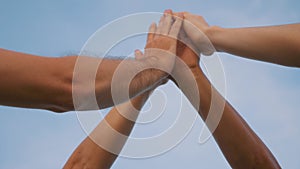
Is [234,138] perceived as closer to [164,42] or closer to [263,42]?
[263,42]

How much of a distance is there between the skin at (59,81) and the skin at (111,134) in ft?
1.50

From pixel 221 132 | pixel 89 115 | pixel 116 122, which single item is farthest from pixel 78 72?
pixel 221 132

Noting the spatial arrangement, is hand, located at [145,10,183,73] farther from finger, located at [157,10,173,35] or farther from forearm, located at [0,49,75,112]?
forearm, located at [0,49,75,112]

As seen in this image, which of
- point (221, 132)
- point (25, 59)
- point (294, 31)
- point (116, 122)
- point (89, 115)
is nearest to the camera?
point (25, 59)

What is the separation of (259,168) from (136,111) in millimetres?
959

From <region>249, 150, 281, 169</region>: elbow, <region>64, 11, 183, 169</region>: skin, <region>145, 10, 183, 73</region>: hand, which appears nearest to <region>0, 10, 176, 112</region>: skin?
<region>145, 10, 183, 73</region>: hand

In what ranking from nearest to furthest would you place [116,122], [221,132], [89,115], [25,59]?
[25,59] < [89,115] < [221,132] < [116,122]

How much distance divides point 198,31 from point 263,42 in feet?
2.50

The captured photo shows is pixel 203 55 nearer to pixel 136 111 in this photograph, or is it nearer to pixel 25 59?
pixel 136 111

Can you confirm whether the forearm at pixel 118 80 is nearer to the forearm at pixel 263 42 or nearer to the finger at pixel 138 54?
the finger at pixel 138 54

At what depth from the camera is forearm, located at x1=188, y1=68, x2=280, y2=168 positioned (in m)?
3.34

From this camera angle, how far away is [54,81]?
8.51ft

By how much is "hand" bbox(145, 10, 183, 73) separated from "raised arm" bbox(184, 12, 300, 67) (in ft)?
0.59

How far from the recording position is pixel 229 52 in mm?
3258
